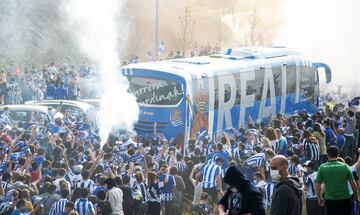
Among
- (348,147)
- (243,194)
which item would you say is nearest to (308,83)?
(348,147)

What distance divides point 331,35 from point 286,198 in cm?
4430

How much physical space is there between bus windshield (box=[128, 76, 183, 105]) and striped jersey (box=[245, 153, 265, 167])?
23.7 feet

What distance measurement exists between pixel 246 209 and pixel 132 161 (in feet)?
25.9

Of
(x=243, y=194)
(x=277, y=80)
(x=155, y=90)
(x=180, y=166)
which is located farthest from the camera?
(x=277, y=80)

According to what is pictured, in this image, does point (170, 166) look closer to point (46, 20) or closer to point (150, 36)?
point (46, 20)

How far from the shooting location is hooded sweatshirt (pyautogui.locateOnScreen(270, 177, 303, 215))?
934 centimetres

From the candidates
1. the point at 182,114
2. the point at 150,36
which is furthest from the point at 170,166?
the point at 150,36

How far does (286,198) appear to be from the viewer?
934 centimetres

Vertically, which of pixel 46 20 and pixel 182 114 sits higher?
pixel 46 20

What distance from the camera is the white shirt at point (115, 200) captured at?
1332cm

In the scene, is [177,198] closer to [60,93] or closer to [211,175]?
[211,175]

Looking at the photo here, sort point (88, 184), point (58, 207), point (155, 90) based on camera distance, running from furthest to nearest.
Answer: point (155, 90) → point (88, 184) → point (58, 207)

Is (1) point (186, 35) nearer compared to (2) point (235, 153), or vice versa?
(2) point (235, 153)

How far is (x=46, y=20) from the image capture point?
52.9m
